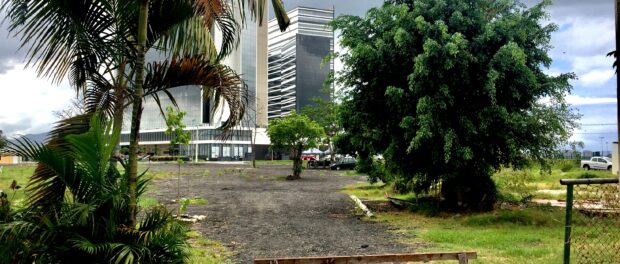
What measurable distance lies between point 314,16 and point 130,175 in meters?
59.3

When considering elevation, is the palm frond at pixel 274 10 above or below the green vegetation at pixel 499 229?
above

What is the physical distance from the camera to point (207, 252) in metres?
8.29

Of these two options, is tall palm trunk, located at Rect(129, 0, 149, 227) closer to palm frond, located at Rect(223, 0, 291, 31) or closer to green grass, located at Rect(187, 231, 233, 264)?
palm frond, located at Rect(223, 0, 291, 31)

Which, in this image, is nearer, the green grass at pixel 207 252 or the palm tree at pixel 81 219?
the palm tree at pixel 81 219

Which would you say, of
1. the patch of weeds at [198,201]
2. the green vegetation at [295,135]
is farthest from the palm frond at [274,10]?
Result: the green vegetation at [295,135]

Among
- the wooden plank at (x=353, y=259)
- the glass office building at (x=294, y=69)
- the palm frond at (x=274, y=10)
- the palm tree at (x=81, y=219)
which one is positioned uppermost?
the glass office building at (x=294, y=69)

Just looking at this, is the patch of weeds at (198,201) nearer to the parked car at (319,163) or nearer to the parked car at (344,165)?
the parked car at (344,165)

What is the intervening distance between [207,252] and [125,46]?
425 cm

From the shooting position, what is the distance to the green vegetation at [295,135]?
30.7 m

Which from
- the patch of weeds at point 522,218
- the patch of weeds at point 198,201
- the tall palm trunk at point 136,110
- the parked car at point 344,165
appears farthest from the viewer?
the parked car at point 344,165

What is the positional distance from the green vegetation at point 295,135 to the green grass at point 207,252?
2075 cm

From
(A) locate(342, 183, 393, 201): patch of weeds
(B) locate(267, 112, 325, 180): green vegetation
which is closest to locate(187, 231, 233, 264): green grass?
(A) locate(342, 183, 393, 201): patch of weeds

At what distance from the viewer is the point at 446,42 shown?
11.7 metres

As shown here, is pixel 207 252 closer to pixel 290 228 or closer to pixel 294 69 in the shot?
pixel 290 228
